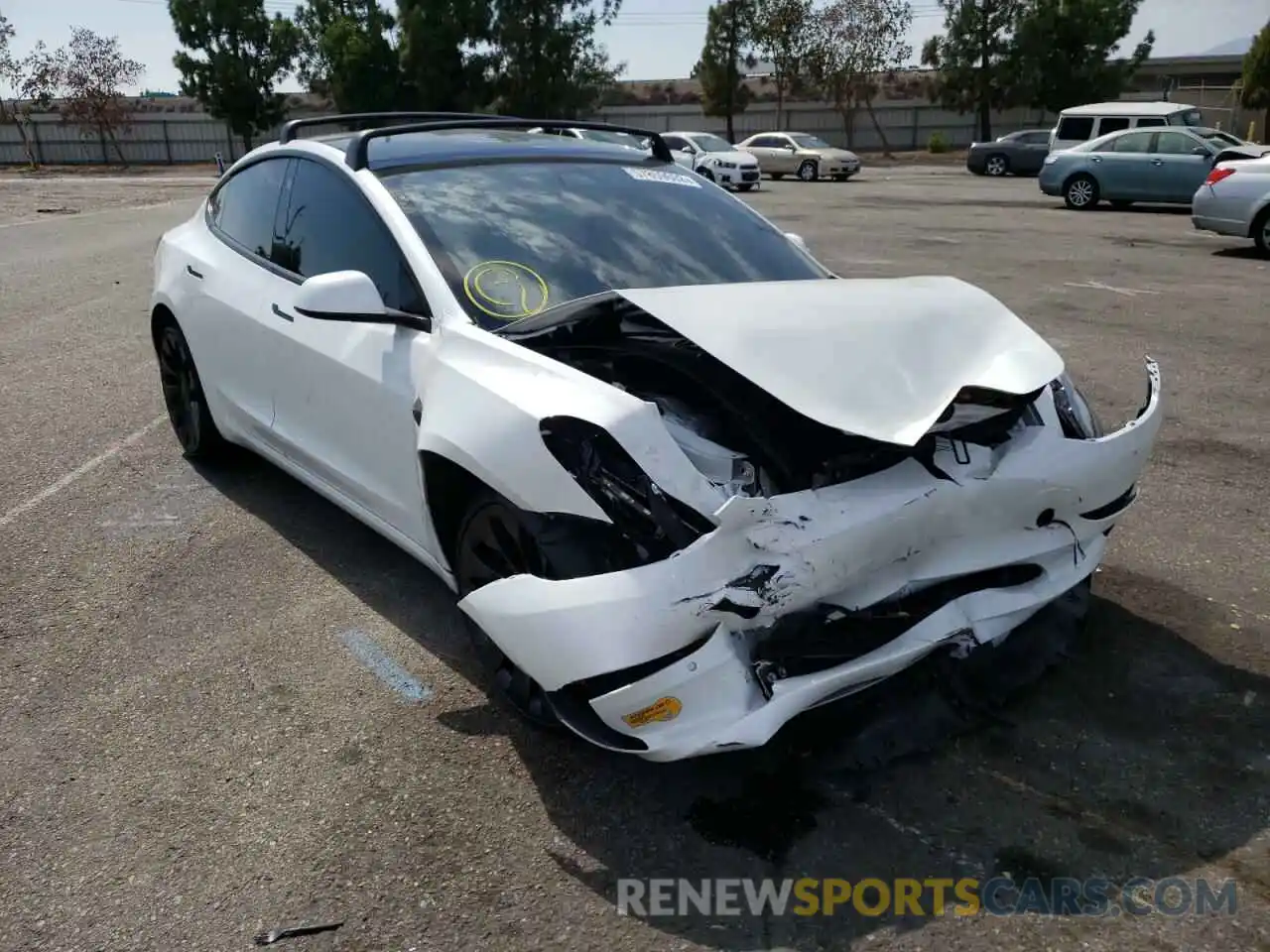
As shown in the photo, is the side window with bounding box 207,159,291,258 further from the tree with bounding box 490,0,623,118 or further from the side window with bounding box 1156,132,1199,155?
the tree with bounding box 490,0,623,118

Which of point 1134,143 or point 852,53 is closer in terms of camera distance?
point 1134,143

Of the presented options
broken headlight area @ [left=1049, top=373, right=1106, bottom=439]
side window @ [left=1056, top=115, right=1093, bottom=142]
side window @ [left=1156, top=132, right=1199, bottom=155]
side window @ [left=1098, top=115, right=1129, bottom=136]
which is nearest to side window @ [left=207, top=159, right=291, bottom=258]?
broken headlight area @ [left=1049, top=373, right=1106, bottom=439]

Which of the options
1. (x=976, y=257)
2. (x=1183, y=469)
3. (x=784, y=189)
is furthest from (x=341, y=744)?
(x=784, y=189)

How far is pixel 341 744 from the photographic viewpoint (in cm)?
310

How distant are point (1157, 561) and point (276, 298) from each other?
146 inches

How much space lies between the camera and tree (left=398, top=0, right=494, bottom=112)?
161 feet

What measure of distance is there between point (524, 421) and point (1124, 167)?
19458 millimetres

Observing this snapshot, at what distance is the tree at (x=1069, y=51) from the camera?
45.5 meters

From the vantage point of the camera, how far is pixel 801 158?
3259 cm

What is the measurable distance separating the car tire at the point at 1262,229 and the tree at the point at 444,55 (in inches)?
1654

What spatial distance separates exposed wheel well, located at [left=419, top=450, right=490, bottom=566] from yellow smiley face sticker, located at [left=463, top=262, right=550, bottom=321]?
21.0 inches

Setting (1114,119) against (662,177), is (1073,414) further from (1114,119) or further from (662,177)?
(1114,119)

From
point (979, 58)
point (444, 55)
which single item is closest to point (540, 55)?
point (444, 55)

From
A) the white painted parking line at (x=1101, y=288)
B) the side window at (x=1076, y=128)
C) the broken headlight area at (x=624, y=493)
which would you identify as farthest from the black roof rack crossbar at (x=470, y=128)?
the side window at (x=1076, y=128)
